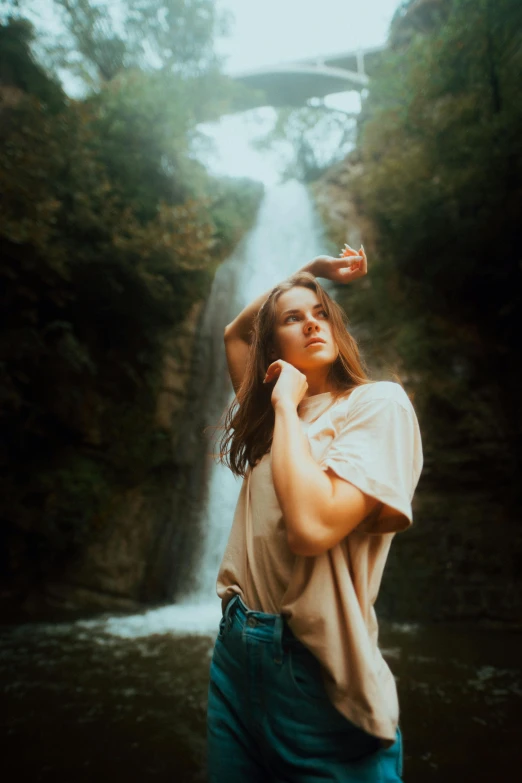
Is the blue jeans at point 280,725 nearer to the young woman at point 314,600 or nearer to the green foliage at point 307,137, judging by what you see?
the young woman at point 314,600

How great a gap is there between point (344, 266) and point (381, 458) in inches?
29.4

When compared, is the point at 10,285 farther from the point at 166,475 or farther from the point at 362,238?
the point at 362,238

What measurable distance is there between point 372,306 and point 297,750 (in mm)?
7601

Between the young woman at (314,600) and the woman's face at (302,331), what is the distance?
0.36 feet

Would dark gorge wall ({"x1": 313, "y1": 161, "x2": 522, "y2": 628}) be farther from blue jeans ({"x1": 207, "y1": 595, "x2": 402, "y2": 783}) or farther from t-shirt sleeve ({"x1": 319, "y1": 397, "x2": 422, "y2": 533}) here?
blue jeans ({"x1": 207, "y1": 595, "x2": 402, "y2": 783})

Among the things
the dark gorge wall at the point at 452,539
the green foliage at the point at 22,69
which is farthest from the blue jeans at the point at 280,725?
the green foliage at the point at 22,69

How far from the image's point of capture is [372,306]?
795cm

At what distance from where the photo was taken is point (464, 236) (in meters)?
7.18

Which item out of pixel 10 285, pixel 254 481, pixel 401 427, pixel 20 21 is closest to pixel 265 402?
pixel 254 481

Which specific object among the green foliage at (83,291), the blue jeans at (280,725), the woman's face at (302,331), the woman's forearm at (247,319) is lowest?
the blue jeans at (280,725)

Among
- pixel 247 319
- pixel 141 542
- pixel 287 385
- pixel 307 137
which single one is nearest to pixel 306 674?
pixel 287 385

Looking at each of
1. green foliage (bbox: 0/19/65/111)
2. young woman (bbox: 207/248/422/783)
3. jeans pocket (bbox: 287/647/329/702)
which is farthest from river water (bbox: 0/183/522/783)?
green foliage (bbox: 0/19/65/111)

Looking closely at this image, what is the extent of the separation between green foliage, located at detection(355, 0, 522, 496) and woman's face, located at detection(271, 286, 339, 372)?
18.7 ft

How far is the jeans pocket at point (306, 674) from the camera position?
910mm
